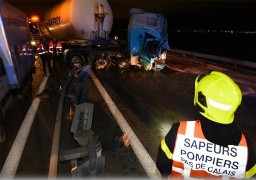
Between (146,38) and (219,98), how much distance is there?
14.0 meters

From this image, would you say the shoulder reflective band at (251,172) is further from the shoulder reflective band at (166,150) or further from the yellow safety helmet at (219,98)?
the shoulder reflective band at (166,150)

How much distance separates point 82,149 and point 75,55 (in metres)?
13.5

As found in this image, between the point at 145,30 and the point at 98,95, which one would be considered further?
the point at 145,30

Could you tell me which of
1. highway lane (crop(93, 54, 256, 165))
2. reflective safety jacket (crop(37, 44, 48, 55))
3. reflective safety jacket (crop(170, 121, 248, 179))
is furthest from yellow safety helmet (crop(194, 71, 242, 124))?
reflective safety jacket (crop(37, 44, 48, 55))

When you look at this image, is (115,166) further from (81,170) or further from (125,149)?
(81,170)

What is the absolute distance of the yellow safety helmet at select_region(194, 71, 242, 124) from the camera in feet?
6.77

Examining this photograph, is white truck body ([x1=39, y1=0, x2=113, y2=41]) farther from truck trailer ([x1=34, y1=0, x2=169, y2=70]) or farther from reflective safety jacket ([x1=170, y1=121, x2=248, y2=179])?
reflective safety jacket ([x1=170, y1=121, x2=248, y2=179])

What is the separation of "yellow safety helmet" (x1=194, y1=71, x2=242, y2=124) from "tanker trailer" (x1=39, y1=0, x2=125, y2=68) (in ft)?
44.4

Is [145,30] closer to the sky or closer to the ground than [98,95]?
closer to the sky

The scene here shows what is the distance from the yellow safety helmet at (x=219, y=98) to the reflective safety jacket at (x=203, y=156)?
0.59ft

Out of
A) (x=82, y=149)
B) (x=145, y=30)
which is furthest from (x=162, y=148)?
(x=145, y=30)

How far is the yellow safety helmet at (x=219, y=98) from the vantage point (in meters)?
2.06

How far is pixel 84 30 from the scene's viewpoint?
15.2 metres

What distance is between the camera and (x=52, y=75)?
14.3 m
